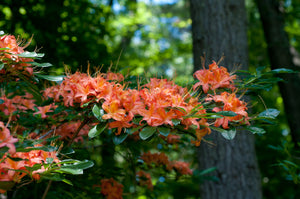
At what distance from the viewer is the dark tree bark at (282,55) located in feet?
9.95

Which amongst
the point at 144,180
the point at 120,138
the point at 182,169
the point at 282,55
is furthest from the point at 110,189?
the point at 282,55

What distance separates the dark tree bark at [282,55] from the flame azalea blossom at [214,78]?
6.74 feet

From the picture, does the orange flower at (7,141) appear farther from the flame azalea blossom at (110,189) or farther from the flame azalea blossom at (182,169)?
the flame azalea blossom at (182,169)

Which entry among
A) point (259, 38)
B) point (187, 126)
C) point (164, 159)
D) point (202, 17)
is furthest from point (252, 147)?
point (259, 38)

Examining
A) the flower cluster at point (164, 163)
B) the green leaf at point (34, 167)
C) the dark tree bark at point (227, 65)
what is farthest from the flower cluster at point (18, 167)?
the dark tree bark at point (227, 65)

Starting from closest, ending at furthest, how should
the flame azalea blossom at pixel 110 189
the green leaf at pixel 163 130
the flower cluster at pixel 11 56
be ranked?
the green leaf at pixel 163 130
the flower cluster at pixel 11 56
the flame azalea blossom at pixel 110 189

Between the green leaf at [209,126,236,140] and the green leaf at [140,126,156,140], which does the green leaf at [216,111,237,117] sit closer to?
the green leaf at [209,126,236,140]

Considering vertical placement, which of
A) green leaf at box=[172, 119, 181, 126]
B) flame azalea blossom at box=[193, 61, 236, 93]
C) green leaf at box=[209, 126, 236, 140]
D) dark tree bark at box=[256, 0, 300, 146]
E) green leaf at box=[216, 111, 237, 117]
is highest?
dark tree bark at box=[256, 0, 300, 146]

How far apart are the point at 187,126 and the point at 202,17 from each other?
1.71 metres

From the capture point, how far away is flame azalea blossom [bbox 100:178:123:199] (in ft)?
5.87

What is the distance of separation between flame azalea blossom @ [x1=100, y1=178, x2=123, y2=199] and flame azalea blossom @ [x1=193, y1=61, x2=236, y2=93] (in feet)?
3.23

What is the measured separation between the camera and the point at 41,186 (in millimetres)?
1831

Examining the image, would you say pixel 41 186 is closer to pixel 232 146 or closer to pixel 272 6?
pixel 232 146

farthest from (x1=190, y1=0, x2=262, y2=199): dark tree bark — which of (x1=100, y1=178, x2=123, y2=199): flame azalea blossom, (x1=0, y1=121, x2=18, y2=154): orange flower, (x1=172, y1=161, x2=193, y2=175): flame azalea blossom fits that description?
(x1=0, y1=121, x2=18, y2=154): orange flower
